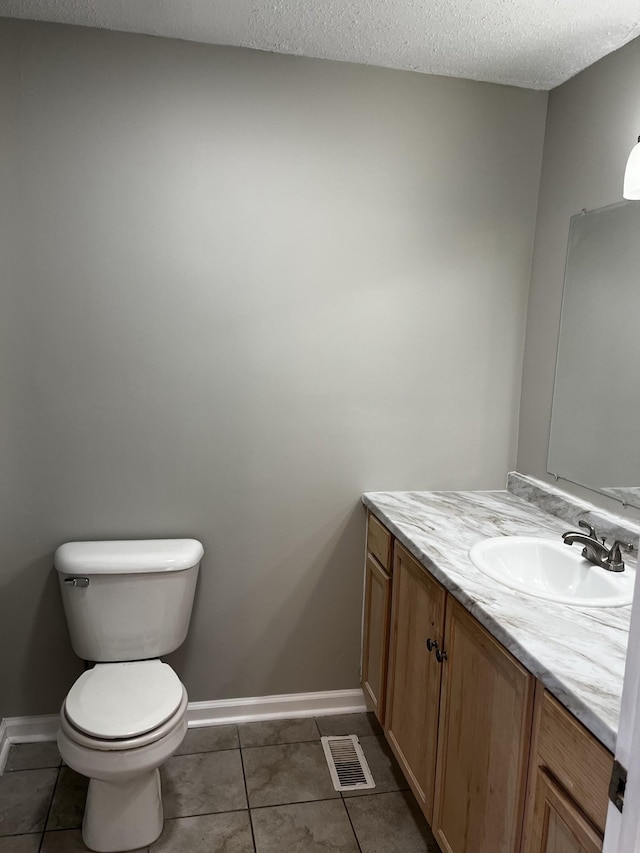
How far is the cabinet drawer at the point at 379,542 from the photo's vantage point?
219 cm

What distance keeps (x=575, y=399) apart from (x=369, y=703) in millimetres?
1344

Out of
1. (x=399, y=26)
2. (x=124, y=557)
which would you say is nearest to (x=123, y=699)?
(x=124, y=557)

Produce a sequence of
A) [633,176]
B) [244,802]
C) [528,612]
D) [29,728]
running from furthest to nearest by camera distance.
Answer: [29,728]
[244,802]
[633,176]
[528,612]

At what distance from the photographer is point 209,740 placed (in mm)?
2369

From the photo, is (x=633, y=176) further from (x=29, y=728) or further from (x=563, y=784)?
(x=29, y=728)

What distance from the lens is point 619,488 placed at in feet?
6.37

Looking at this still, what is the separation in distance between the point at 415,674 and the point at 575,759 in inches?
33.2

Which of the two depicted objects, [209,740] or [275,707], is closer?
[209,740]

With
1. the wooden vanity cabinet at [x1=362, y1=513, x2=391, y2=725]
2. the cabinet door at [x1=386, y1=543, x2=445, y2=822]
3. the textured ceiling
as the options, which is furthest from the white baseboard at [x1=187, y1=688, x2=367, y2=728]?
the textured ceiling

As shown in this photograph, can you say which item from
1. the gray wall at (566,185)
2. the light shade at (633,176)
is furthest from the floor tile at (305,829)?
the light shade at (633,176)

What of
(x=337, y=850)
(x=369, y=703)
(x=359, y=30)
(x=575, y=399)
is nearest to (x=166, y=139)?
(x=359, y=30)

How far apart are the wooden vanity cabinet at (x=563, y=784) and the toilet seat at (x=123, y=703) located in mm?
1010

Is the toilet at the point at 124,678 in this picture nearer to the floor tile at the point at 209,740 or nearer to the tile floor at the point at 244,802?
the tile floor at the point at 244,802

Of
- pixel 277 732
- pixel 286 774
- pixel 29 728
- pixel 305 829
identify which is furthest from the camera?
pixel 277 732
